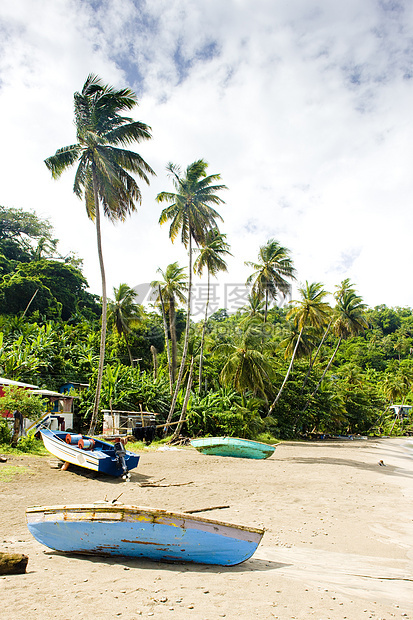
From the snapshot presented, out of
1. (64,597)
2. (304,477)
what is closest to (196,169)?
(304,477)

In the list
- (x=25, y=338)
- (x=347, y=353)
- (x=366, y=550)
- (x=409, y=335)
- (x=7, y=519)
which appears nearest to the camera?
(x=366, y=550)

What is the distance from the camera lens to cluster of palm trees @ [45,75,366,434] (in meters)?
16.9

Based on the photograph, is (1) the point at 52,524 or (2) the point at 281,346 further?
(2) the point at 281,346

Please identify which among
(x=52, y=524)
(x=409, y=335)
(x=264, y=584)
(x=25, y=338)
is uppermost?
(x=409, y=335)

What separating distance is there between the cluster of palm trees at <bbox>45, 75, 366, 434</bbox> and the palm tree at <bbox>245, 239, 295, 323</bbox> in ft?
0.30

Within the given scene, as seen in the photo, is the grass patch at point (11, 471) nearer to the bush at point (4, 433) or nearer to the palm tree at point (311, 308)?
the bush at point (4, 433)

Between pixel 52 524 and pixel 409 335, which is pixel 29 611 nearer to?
pixel 52 524

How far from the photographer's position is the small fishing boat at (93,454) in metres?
9.59

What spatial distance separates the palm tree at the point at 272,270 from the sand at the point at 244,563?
2319 centimetres

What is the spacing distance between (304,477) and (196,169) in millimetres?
18085

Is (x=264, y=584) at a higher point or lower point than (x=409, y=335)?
lower

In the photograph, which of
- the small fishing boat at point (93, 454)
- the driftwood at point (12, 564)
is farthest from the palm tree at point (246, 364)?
the driftwood at point (12, 564)

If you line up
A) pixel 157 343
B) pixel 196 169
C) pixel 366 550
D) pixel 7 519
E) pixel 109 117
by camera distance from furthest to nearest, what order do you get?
pixel 157 343 → pixel 196 169 → pixel 109 117 → pixel 7 519 → pixel 366 550

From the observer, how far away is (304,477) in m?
12.0
